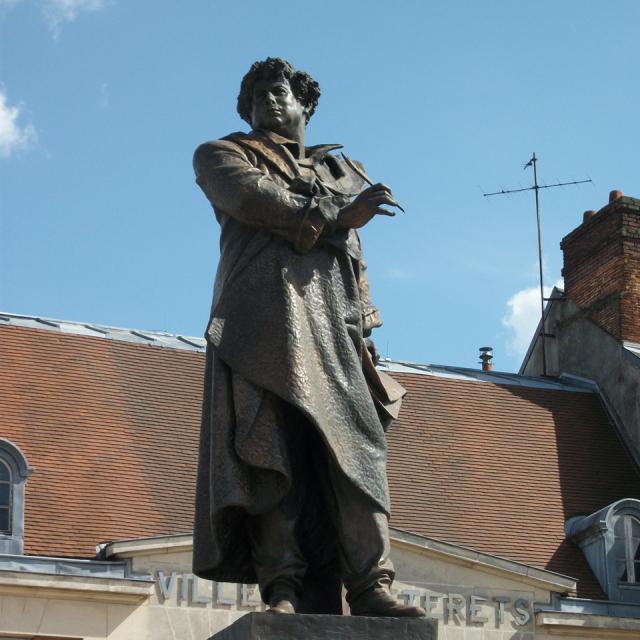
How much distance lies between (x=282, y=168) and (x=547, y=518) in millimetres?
19902

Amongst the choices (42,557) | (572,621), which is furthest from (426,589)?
(42,557)

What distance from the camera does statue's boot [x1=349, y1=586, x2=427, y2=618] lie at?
730 cm

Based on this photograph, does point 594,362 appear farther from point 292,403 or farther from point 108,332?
point 292,403

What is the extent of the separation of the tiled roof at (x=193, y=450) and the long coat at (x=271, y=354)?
631 inches

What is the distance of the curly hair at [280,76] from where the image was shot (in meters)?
8.37

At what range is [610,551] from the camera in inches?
1043

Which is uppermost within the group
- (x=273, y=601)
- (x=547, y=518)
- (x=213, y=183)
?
(x=547, y=518)

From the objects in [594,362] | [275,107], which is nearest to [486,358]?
[594,362]

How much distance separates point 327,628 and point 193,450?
19.0 metres

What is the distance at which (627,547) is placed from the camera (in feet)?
88.0

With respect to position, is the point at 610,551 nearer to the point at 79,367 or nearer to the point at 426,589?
the point at 426,589

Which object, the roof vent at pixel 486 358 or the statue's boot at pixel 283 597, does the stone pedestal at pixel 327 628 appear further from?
the roof vent at pixel 486 358

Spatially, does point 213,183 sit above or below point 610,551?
below

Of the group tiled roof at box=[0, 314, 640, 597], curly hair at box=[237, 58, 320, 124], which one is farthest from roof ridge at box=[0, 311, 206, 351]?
curly hair at box=[237, 58, 320, 124]
